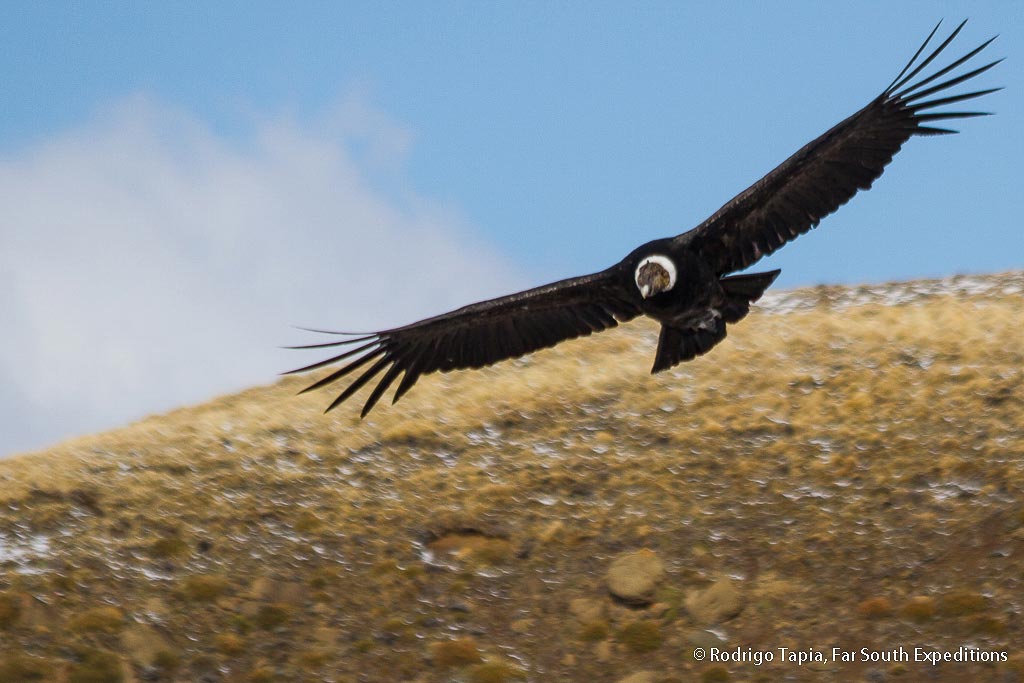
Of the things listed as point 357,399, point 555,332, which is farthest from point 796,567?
point 357,399

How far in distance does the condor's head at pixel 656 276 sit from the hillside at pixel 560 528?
10.6 feet

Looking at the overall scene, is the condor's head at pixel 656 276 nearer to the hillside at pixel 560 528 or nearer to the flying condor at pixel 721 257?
the flying condor at pixel 721 257

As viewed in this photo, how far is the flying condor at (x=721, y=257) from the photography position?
11211 millimetres

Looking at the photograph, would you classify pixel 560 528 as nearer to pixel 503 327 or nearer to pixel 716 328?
pixel 503 327

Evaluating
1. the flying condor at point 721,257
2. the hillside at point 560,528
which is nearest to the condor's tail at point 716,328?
the flying condor at point 721,257

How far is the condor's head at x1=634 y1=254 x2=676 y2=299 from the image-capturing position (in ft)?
36.7

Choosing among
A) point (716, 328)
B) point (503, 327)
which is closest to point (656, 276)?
point (716, 328)

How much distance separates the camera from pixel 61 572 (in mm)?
13062

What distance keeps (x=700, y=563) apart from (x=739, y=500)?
1.43 m

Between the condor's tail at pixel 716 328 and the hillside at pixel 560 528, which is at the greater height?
the condor's tail at pixel 716 328

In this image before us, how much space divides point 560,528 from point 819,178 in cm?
485

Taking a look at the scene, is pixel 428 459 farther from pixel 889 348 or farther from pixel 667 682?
pixel 889 348

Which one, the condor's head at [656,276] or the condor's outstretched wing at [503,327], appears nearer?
the condor's head at [656,276]

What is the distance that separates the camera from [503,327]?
40.6 feet
